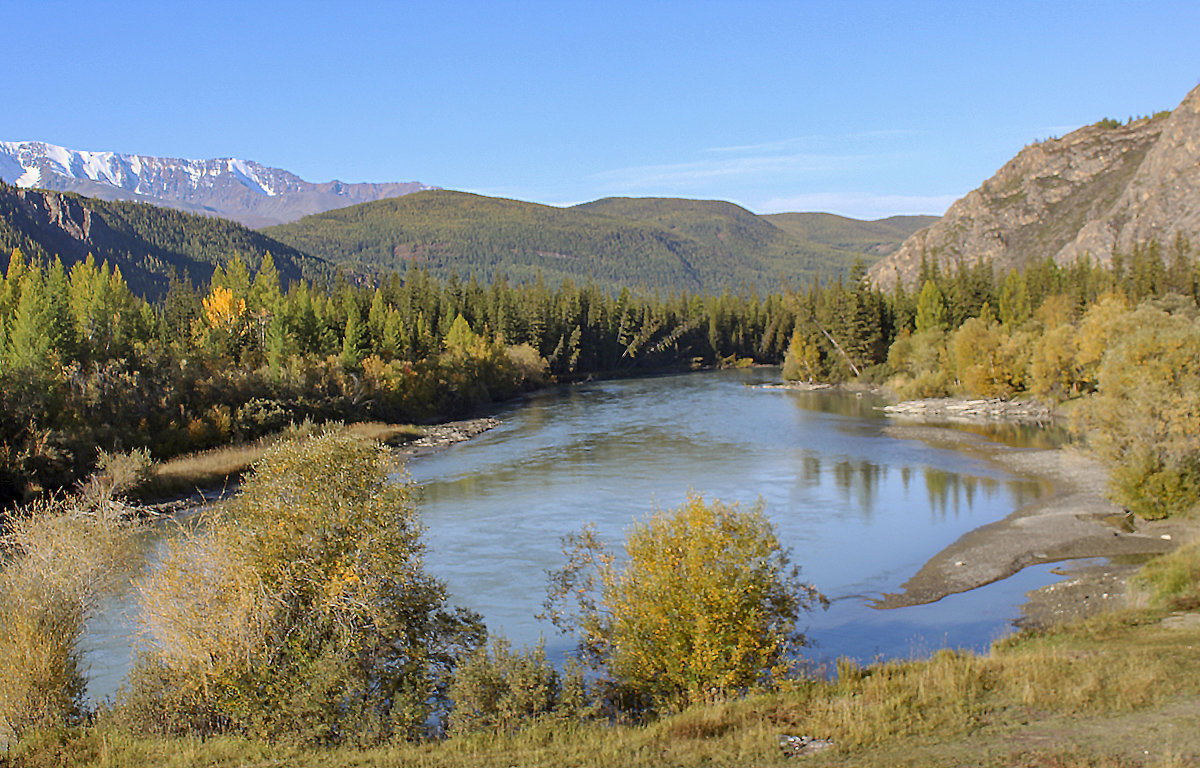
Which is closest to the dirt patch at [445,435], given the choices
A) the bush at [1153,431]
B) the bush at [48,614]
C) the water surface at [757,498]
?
the water surface at [757,498]

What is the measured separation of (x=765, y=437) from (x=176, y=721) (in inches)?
1903

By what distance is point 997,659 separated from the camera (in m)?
17.6

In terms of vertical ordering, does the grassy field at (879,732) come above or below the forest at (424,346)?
below

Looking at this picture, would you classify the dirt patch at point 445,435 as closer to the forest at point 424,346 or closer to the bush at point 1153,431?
the forest at point 424,346

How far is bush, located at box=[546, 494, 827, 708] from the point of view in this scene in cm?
1664

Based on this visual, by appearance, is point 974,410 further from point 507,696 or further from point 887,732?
point 507,696

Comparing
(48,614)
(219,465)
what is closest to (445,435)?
(219,465)

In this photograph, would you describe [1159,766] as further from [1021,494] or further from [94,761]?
[1021,494]

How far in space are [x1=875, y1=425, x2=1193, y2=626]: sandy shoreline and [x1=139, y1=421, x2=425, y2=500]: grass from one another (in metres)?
27.3

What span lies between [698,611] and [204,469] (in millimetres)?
36167

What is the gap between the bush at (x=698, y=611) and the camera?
16.6 metres

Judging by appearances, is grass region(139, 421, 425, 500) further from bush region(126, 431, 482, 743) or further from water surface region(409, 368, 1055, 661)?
bush region(126, 431, 482, 743)

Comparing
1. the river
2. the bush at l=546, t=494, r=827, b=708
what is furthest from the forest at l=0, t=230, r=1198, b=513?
the bush at l=546, t=494, r=827, b=708

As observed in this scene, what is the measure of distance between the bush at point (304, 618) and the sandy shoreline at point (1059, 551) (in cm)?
1456
